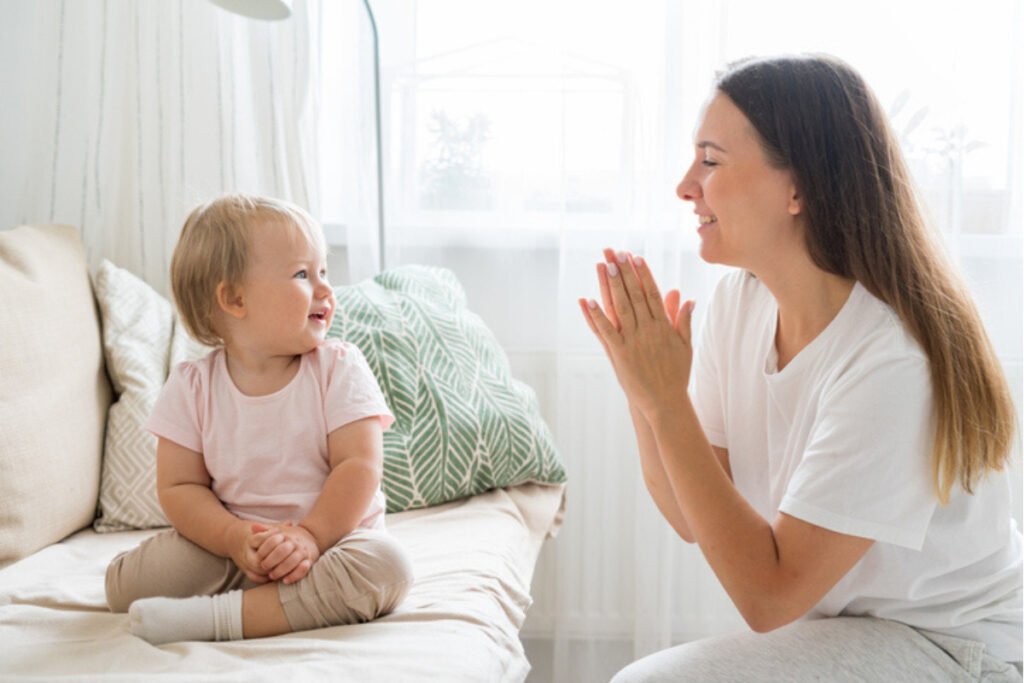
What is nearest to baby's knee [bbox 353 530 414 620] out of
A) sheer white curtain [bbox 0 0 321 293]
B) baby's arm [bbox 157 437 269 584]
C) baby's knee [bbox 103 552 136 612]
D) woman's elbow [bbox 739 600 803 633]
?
baby's arm [bbox 157 437 269 584]

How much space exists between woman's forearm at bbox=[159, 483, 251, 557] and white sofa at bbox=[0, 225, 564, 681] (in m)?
0.14

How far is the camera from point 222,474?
131cm

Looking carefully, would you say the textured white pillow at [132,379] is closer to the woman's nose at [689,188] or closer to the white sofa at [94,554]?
the white sofa at [94,554]

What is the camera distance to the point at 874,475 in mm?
1079

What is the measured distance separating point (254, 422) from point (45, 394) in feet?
1.60

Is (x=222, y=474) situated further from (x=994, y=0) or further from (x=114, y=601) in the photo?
(x=994, y=0)

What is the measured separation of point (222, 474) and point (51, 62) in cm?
129

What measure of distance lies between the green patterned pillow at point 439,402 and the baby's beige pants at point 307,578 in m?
0.41

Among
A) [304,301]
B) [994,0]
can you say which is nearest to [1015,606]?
[304,301]

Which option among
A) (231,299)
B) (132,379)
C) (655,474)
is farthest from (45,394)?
(655,474)

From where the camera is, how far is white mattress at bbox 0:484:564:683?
1.01 metres

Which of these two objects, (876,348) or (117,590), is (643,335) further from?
(117,590)

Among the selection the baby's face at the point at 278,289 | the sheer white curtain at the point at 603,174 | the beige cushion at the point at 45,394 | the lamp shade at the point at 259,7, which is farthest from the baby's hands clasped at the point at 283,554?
the sheer white curtain at the point at 603,174

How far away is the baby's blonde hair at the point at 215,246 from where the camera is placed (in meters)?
1.30
